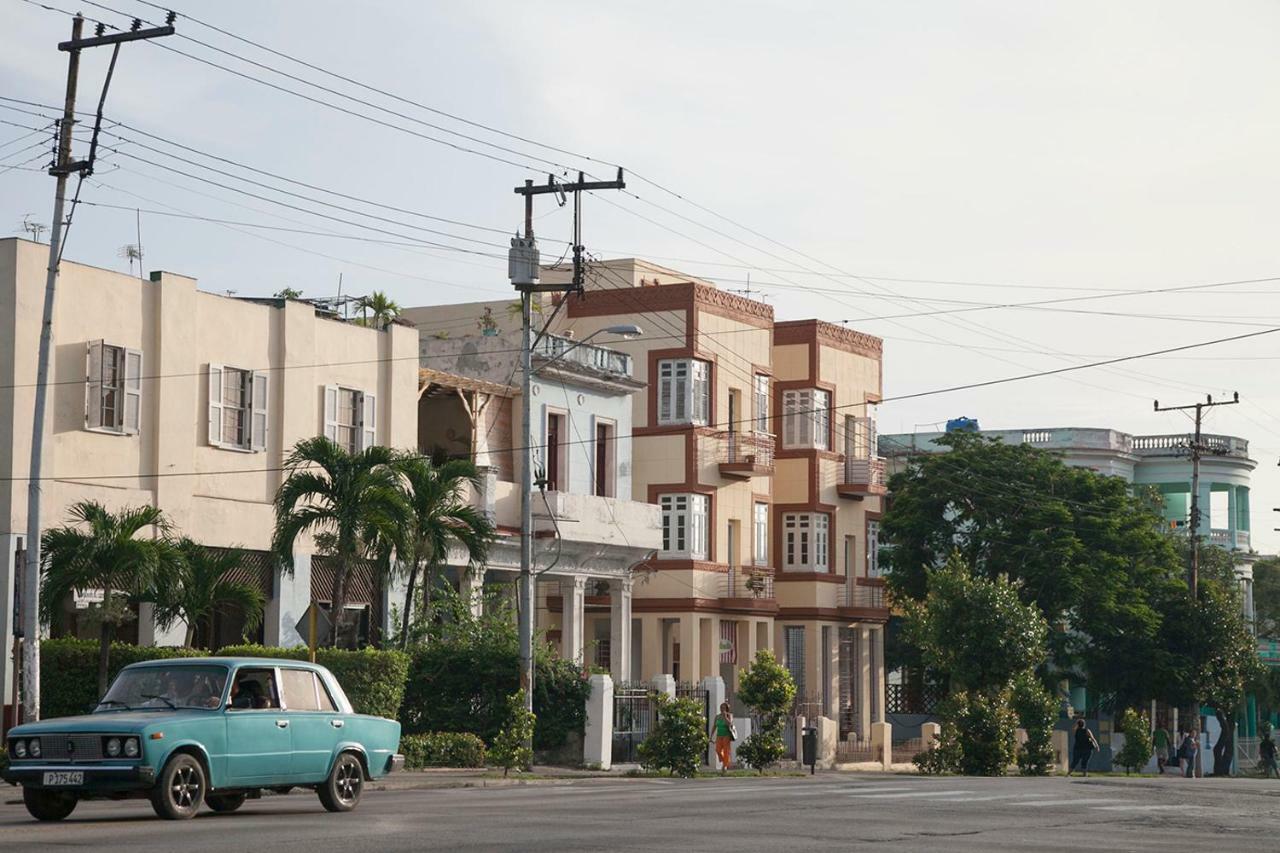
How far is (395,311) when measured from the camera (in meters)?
56.4

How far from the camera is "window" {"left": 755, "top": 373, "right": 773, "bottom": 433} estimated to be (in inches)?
2355

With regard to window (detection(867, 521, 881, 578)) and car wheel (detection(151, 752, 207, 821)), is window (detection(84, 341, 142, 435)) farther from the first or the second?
window (detection(867, 521, 881, 578))

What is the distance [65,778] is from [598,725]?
22.2m

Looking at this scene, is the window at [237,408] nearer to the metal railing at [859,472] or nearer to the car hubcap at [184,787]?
the car hubcap at [184,787]

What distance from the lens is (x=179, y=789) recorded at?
62.4ft

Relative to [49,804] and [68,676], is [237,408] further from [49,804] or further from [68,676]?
[49,804]

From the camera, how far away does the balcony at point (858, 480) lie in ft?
206

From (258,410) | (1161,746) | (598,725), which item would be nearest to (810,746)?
(598,725)

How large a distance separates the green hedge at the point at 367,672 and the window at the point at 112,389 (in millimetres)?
5139

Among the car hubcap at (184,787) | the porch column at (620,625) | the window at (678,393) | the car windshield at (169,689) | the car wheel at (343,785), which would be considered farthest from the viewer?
the window at (678,393)

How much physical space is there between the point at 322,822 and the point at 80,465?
62.0ft

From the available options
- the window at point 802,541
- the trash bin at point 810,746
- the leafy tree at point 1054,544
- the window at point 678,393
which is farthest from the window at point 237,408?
the leafy tree at point 1054,544

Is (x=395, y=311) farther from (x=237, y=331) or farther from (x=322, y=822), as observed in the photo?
(x=322, y=822)

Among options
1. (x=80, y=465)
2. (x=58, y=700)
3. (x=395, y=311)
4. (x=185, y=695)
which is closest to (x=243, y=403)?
(x=80, y=465)
